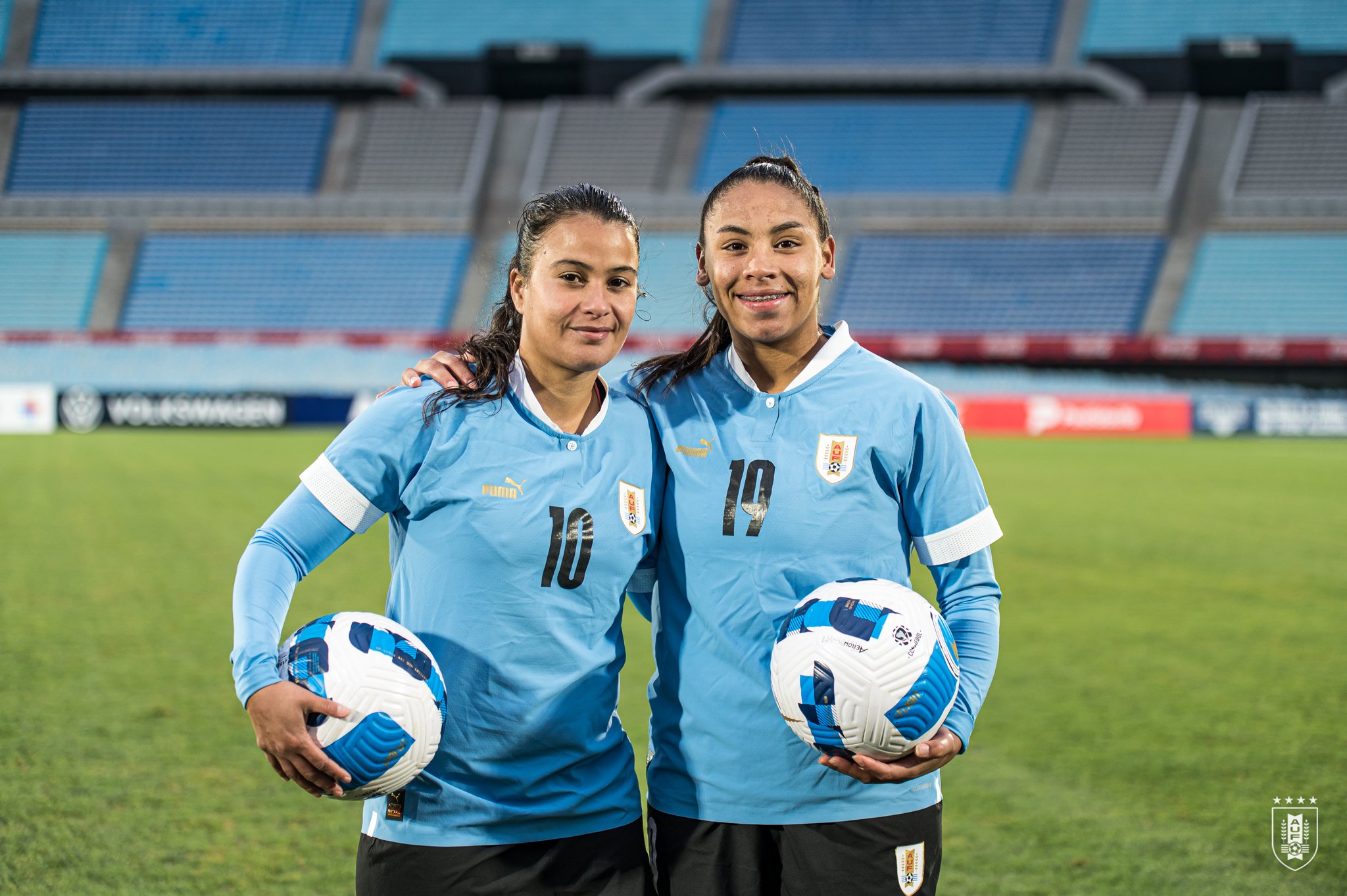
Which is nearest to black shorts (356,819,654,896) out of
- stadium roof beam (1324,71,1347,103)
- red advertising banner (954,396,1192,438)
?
red advertising banner (954,396,1192,438)

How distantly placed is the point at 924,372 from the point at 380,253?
15.4 meters

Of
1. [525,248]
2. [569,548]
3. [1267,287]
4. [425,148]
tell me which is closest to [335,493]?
[569,548]

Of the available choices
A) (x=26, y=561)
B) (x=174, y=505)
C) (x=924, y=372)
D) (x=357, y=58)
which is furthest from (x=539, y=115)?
(x=26, y=561)

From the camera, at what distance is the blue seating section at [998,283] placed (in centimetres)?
3067

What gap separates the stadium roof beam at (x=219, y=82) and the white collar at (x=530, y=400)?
35.5 m

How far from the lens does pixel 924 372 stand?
28906 mm

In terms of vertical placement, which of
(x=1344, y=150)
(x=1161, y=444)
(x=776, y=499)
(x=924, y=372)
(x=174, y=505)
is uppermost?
(x=1344, y=150)

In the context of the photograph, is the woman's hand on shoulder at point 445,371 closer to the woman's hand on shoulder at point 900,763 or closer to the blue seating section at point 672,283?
the woman's hand on shoulder at point 900,763

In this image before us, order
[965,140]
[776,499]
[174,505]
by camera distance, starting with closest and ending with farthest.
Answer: [776,499], [174,505], [965,140]

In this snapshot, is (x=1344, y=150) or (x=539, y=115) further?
(x=539, y=115)

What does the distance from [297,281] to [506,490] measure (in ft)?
107

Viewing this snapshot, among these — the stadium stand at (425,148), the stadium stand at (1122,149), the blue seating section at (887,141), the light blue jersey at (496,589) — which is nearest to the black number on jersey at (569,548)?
the light blue jersey at (496,589)

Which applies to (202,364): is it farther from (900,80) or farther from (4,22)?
(900,80)

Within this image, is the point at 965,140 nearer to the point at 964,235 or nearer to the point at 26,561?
the point at 964,235
